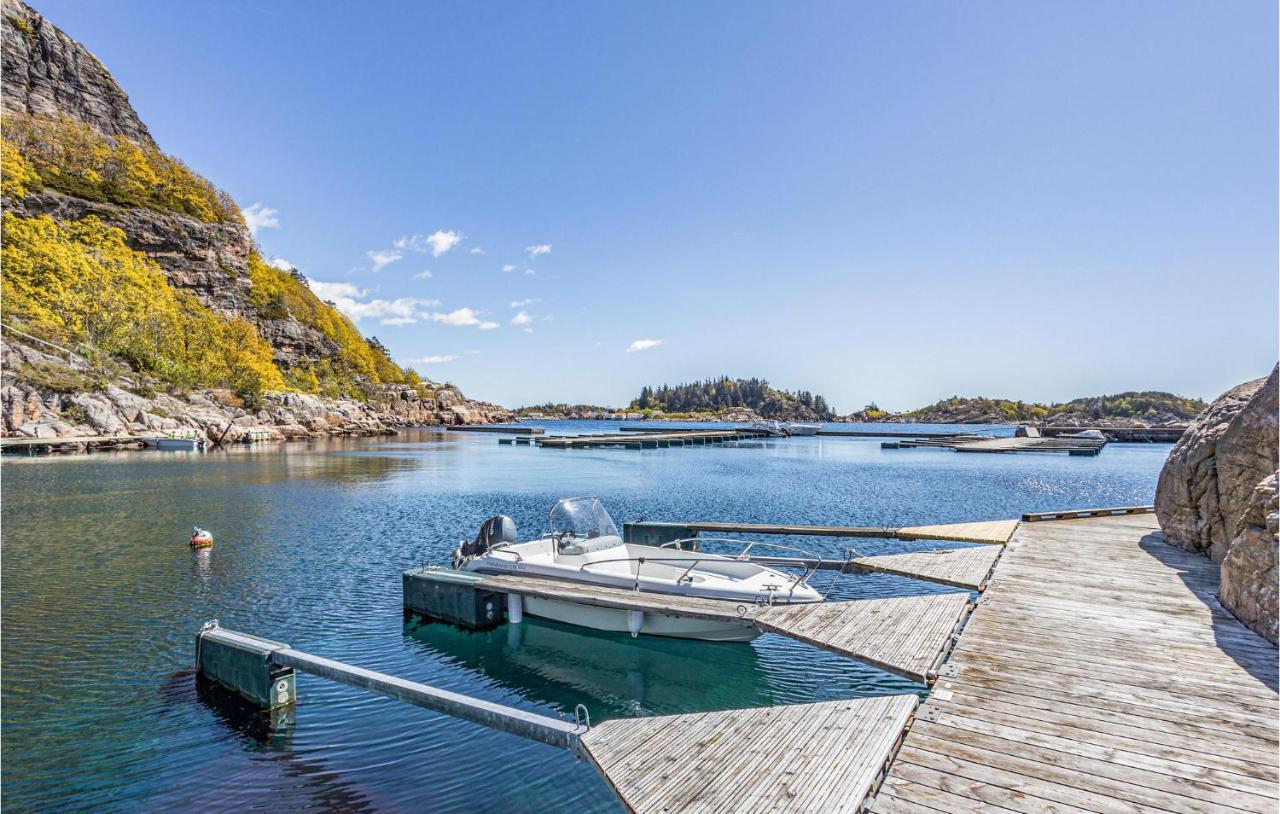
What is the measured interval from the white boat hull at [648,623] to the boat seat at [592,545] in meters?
1.43

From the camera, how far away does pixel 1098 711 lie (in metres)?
5.88

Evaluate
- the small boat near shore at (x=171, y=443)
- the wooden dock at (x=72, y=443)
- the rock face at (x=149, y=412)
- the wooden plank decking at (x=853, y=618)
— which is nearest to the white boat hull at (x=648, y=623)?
the wooden plank decking at (x=853, y=618)

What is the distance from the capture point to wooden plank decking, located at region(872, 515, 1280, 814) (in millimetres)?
4590

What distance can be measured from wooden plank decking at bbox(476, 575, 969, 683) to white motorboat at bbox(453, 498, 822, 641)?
30 cm

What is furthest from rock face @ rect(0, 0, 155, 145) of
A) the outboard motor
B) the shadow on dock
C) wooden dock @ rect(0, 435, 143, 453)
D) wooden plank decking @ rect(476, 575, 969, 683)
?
the shadow on dock

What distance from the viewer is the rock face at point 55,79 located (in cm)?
8756

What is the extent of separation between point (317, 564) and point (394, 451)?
50.3 m

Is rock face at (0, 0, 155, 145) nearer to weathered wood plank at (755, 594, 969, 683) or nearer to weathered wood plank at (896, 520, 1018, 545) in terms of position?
weathered wood plank at (896, 520, 1018, 545)

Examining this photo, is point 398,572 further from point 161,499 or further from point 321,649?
point 161,499

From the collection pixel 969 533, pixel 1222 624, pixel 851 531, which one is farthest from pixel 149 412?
pixel 1222 624

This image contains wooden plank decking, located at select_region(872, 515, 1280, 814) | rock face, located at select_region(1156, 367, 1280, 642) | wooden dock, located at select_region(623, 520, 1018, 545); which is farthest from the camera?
wooden dock, located at select_region(623, 520, 1018, 545)

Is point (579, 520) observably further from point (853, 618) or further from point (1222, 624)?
point (1222, 624)

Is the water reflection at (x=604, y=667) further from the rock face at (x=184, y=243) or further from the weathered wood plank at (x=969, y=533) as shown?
the rock face at (x=184, y=243)

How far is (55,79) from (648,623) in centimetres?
13403
